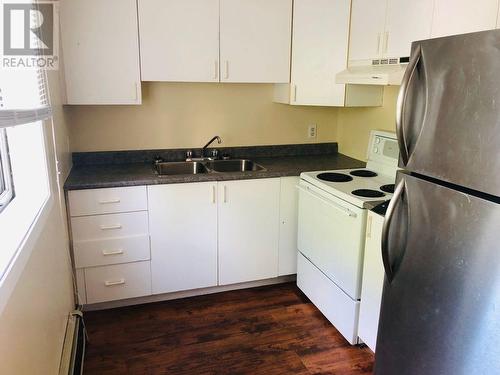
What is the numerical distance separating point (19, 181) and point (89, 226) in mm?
835

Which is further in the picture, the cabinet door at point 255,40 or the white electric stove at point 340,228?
the cabinet door at point 255,40

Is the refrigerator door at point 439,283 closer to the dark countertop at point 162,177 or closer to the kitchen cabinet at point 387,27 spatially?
the kitchen cabinet at point 387,27

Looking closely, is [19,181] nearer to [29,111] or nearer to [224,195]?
[29,111]

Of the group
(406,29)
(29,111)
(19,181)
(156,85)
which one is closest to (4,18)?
(29,111)

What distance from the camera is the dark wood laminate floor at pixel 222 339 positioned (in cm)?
215

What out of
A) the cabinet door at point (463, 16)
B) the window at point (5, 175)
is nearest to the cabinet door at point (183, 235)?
the window at point (5, 175)

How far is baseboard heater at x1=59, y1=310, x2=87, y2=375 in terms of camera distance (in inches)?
75.5

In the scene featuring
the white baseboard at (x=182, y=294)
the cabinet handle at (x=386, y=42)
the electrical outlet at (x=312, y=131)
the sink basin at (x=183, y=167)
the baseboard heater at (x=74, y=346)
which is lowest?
the white baseboard at (x=182, y=294)

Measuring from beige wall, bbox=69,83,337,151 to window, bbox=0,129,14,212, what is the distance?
123 centimetres

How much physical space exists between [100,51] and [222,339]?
1.87 meters

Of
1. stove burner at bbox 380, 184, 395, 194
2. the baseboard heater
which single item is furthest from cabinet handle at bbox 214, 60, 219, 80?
the baseboard heater

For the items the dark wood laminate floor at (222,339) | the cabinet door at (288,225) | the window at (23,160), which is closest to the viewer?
the window at (23,160)

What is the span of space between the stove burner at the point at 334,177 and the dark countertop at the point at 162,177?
0.54ft

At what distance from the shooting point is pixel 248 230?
108 inches
